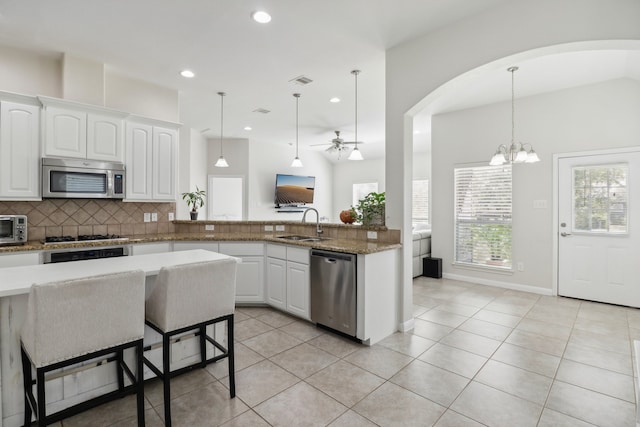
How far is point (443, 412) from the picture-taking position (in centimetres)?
192

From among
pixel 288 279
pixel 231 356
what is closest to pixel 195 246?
pixel 288 279

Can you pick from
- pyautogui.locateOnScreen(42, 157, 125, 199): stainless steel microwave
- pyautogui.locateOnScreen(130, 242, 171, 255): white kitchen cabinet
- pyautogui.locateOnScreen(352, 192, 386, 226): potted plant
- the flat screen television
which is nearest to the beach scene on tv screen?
the flat screen television

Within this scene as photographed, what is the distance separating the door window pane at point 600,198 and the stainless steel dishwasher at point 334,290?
11.6 ft

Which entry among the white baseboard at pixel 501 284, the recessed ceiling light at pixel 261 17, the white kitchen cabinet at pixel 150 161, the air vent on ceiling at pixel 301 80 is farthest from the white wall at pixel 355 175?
the recessed ceiling light at pixel 261 17

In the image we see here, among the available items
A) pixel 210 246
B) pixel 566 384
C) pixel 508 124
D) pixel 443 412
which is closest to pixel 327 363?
pixel 443 412

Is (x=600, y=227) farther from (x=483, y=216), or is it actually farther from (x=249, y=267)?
(x=249, y=267)

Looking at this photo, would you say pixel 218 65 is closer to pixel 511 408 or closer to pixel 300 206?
pixel 511 408

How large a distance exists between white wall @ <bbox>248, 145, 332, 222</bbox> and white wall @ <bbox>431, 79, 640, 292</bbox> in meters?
3.14

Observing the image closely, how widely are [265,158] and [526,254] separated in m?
6.03

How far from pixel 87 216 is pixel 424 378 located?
4.06 m

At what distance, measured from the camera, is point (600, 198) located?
4.03 m

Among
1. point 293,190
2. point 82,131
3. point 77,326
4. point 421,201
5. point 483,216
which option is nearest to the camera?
point 77,326

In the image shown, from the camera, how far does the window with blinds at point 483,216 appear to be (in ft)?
15.7

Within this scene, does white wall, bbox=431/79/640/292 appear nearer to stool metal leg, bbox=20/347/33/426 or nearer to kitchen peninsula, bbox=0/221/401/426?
kitchen peninsula, bbox=0/221/401/426
